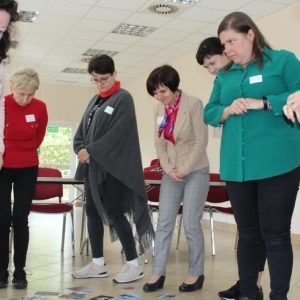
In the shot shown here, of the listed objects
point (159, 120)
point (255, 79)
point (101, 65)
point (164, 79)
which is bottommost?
point (159, 120)

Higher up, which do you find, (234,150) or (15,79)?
(15,79)

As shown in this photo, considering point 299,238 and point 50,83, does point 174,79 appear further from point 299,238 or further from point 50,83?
point 50,83

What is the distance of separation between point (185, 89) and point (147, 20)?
6.71ft

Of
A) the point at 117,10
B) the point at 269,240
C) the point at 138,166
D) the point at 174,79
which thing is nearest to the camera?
the point at 269,240

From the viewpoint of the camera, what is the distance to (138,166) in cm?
330

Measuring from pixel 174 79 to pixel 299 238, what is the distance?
351cm

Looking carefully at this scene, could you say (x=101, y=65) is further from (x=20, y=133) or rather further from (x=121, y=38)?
(x=121, y=38)

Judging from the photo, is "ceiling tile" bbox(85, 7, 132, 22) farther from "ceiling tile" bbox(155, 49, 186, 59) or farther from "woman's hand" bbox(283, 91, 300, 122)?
"woman's hand" bbox(283, 91, 300, 122)

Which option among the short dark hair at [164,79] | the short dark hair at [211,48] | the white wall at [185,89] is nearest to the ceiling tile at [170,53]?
the white wall at [185,89]

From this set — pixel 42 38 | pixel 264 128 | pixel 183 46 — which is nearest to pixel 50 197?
pixel 264 128

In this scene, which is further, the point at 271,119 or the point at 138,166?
the point at 138,166

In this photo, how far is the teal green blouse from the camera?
2.12 meters

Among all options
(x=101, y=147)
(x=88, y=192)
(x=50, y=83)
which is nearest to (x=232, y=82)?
(x=101, y=147)

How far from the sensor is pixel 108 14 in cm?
647
